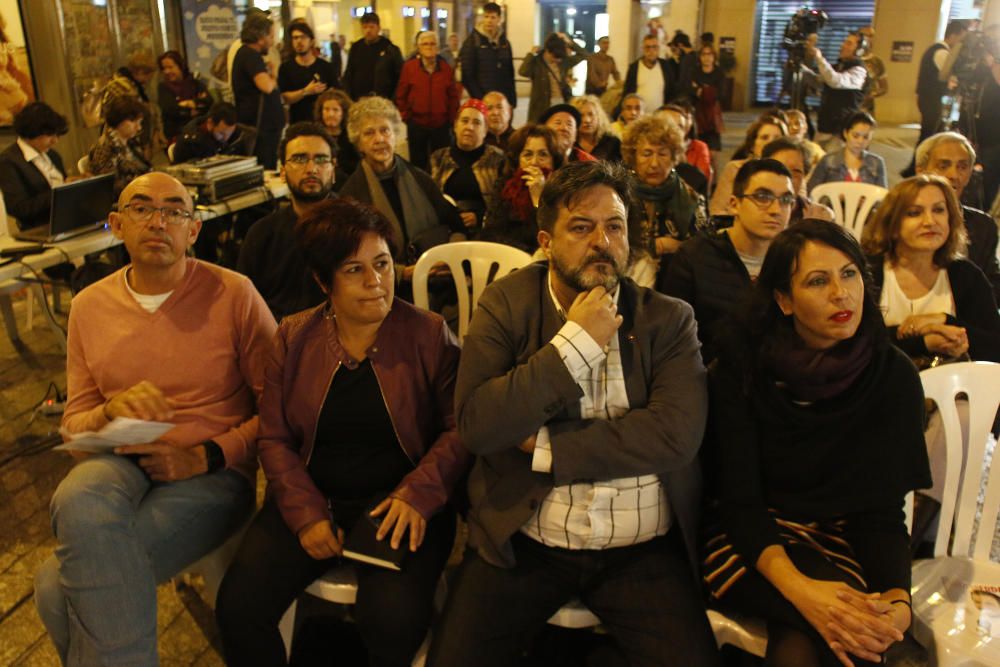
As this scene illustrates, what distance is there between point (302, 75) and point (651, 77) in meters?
3.64

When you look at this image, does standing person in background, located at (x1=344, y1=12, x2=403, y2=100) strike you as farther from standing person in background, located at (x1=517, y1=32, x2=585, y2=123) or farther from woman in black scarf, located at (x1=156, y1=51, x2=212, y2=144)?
woman in black scarf, located at (x1=156, y1=51, x2=212, y2=144)

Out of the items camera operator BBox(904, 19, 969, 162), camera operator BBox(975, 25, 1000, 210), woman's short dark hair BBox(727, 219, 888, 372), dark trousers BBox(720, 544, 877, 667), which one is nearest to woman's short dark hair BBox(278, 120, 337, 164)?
woman's short dark hair BBox(727, 219, 888, 372)

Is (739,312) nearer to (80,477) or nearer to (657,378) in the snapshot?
(657,378)

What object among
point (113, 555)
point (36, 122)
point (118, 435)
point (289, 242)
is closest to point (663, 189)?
point (289, 242)

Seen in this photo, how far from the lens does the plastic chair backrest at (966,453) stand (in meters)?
2.05

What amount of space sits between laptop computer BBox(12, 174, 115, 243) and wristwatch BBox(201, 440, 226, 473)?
6.74ft

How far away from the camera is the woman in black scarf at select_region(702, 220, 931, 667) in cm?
181

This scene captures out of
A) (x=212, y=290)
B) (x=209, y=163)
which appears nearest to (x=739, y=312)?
(x=212, y=290)

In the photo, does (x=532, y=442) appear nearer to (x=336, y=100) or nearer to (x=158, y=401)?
(x=158, y=401)

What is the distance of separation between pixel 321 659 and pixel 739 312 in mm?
1494

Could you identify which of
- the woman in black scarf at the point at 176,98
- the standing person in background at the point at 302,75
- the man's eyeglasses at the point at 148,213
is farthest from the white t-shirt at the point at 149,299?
the woman in black scarf at the point at 176,98

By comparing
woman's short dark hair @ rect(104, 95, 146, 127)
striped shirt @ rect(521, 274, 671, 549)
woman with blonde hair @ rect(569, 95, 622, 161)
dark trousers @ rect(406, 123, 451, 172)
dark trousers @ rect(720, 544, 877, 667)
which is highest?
woman's short dark hair @ rect(104, 95, 146, 127)

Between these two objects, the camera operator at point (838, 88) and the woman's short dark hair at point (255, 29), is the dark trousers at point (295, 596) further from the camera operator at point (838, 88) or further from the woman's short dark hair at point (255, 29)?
the camera operator at point (838, 88)

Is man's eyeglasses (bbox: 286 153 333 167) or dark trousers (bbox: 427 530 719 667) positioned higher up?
man's eyeglasses (bbox: 286 153 333 167)
